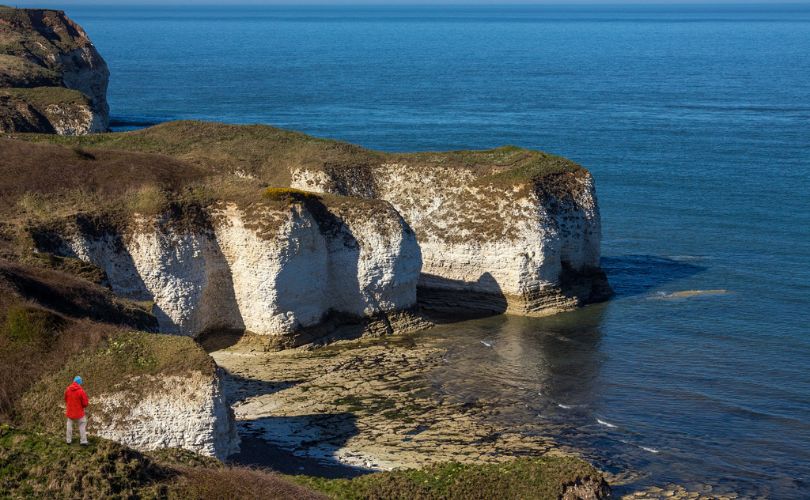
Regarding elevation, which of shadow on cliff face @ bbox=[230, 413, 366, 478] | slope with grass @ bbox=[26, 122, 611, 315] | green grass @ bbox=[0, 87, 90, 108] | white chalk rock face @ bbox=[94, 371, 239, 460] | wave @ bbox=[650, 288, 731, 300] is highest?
green grass @ bbox=[0, 87, 90, 108]

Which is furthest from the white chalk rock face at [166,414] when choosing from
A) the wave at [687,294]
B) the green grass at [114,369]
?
the wave at [687,294]

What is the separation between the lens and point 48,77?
8844 centimetres

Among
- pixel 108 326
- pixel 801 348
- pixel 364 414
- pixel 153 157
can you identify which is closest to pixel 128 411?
pixel 108 326

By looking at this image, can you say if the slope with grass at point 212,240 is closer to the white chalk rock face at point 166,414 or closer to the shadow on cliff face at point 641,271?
the white chalk rock face at point 166,414

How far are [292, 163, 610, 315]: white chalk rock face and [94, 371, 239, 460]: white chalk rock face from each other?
25073 millimetres

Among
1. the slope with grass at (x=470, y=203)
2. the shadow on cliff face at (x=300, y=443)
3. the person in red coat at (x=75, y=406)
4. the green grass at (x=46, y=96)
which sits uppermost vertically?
the green grass at (x=46, y=96)

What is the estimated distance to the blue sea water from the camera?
42.7 m

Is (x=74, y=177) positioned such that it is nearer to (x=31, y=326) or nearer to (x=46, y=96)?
(x=31, y=326)

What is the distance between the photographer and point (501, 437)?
4109 cm

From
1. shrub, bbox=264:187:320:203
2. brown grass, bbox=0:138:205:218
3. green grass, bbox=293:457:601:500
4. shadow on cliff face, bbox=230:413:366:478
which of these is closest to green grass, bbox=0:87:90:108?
brown grass, bbox=0:138:205:218

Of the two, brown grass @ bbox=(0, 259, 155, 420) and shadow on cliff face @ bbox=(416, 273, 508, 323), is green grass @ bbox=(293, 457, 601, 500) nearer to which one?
brown grass @ bbox=(0, 259, 155, 420)

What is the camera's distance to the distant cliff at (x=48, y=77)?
74.0 metres

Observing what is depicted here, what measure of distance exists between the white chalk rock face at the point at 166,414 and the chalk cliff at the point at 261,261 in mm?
14857

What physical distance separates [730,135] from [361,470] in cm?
7808
